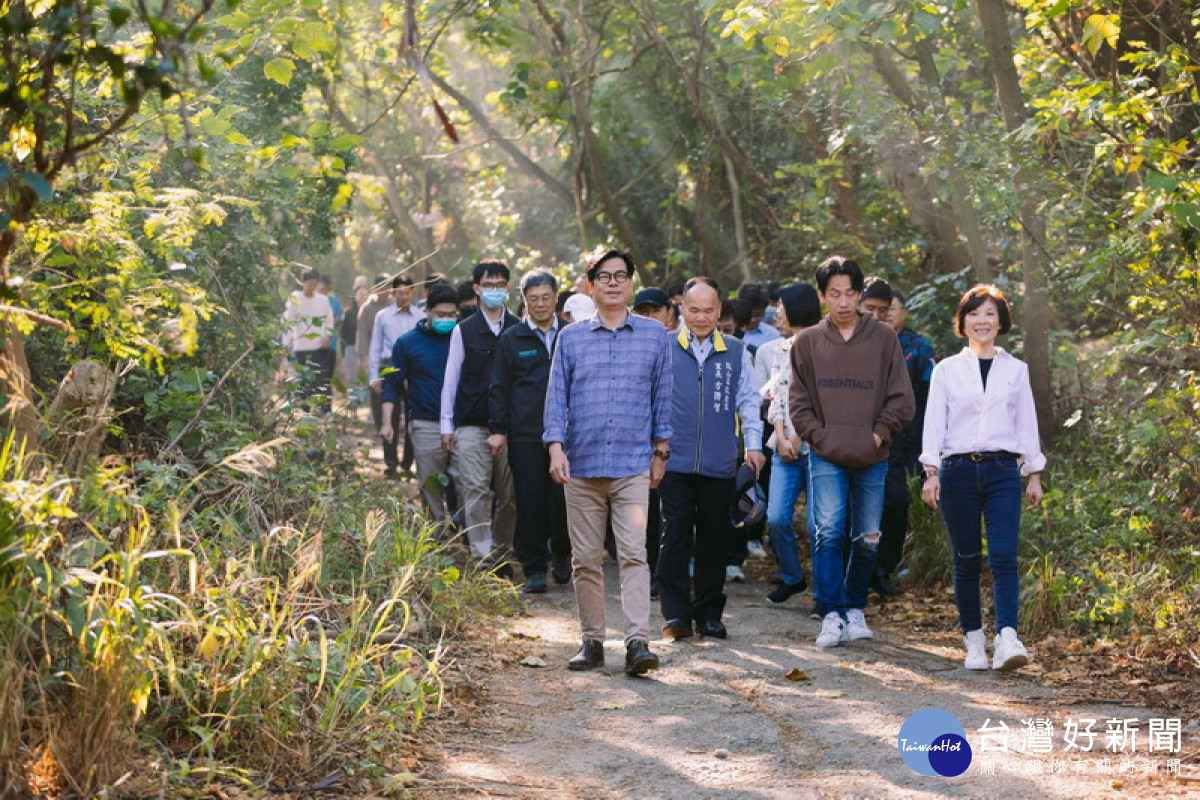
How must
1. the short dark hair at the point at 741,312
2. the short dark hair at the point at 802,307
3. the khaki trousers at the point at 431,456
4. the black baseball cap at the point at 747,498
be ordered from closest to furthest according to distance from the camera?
the black baseball cap at the point at 747,498 → the short dark hair at the point at 802,307 → the khaki trousers at the point at 431,456 → the short dark hair at the point at 741,312

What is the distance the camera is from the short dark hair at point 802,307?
9.46m

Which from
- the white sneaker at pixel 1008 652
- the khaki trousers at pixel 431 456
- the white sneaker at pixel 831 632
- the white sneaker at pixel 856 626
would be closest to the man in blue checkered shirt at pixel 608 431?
the white sneaker at pixel 831 632

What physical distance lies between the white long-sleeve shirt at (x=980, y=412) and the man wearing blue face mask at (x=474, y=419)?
3.72m

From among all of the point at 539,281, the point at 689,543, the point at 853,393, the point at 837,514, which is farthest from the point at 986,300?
the point at 539,281

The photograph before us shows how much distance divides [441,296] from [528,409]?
1663 millimetres

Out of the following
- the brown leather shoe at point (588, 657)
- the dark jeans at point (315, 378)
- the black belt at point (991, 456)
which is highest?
the dark jeans at point (315, 378)

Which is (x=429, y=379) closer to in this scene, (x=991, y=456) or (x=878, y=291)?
(x=878, y=291)

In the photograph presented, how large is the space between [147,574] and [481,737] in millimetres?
1586

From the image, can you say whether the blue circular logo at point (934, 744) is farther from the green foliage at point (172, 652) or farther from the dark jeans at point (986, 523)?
the green foliage at point (172, 652)

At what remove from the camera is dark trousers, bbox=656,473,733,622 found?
27.8 ft

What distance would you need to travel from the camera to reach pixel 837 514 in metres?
8.41

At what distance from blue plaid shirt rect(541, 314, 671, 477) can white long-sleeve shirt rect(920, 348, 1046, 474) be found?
4.75 ft

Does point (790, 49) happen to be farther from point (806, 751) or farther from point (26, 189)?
point (26, 189)

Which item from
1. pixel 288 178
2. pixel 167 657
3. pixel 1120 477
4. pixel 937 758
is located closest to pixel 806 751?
pixel 937 758
